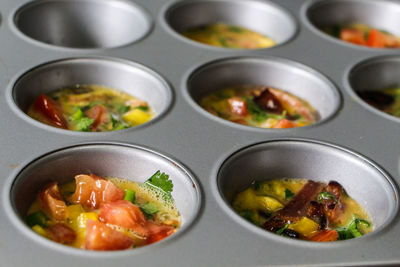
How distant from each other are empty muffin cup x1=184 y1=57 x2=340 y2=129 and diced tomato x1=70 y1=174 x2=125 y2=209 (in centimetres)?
93

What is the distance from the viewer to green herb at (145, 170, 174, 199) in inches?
104

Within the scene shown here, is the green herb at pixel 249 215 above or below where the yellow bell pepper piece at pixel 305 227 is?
below

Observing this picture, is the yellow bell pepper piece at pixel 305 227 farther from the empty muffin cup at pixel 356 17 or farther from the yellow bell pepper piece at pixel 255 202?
the empty muffin cup at pixel 356 17

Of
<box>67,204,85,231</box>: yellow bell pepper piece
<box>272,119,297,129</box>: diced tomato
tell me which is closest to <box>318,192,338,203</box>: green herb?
<box>272,119,297,129</box>: diced tomato

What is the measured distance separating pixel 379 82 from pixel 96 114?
1686mm

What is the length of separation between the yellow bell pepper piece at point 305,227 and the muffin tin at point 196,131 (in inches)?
10.7

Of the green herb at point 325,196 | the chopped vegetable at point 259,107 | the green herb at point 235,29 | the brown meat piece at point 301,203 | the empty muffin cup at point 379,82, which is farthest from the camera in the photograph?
the green herb at point 235,29

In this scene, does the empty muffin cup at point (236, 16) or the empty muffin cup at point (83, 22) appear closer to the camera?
the empty muffin cup at point (83, 22)

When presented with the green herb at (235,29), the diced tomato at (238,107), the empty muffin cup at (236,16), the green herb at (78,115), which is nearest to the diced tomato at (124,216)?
the green herb at (78,115)

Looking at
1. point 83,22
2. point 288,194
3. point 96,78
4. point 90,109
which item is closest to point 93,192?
point 90,109

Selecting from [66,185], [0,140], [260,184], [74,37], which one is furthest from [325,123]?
[74,37]

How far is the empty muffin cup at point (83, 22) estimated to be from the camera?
156 inches

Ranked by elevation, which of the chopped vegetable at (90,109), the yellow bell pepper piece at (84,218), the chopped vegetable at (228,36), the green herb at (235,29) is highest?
the yellow bell pepper piece at (84,218)

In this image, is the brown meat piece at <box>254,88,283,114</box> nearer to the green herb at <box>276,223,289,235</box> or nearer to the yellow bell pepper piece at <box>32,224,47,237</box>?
the green herb at <box>276,223,289,235</box>
